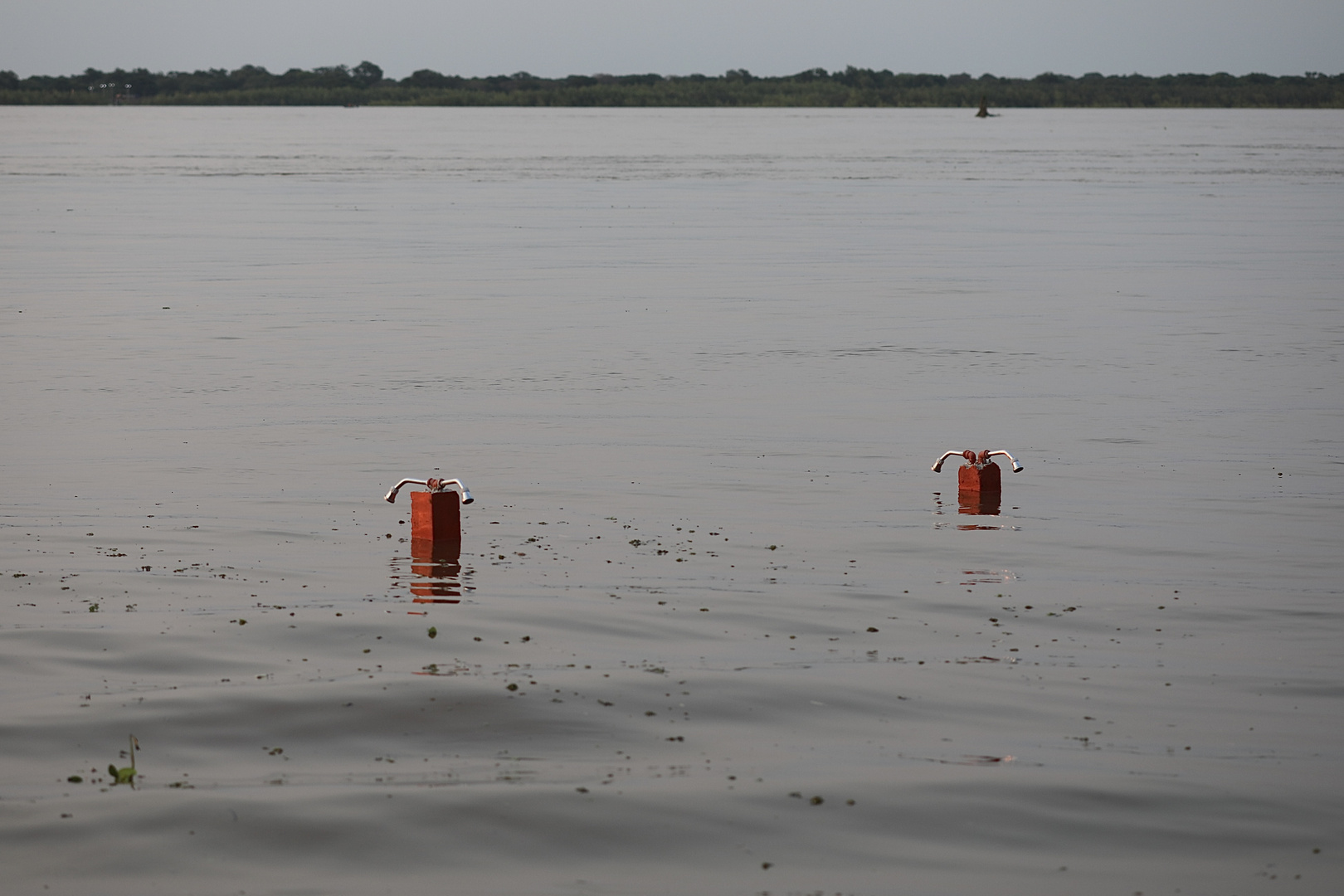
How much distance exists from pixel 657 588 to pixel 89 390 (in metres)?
10.5

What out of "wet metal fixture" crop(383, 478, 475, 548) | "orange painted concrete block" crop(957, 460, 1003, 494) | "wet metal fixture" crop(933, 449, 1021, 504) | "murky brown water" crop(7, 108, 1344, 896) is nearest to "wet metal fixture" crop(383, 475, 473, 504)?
"wet metal fixture" crop(383, 478, 475, 548)

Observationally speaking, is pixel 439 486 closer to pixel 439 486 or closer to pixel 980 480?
pixel 439 486

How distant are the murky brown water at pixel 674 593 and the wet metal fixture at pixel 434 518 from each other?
0.17 metres

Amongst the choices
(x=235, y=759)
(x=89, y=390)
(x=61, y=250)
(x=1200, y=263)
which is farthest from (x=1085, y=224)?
(x=235, y=759)

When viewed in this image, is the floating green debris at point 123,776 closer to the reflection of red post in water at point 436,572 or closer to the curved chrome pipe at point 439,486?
the reflection of red post in water at point 436,572

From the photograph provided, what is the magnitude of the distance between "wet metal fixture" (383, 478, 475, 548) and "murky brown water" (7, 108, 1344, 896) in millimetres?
173

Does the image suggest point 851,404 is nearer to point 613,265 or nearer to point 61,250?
point 613,265

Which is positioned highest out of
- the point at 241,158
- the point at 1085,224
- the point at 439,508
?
the point at 241,158

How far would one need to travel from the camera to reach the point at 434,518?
10914 millimetres

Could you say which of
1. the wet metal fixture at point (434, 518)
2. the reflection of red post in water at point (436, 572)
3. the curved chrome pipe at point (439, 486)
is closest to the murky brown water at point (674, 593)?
the reflection of red post in water at point (436, 572)

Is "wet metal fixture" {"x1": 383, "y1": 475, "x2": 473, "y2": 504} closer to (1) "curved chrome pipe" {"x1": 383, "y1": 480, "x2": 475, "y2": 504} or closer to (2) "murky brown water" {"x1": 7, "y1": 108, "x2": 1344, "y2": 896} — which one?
(1) "curved chrome pipe" {"x1": 383, "y1": 480, "x2": 475, "y2": 504}

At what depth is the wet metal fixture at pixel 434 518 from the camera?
1084cm

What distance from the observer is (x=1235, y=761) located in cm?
728

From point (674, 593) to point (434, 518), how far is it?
1.94 metres
